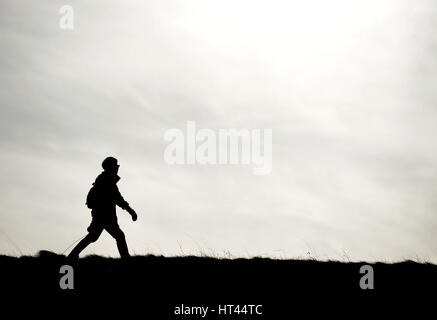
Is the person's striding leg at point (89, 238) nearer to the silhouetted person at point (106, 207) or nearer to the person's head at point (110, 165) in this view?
the silhouetted person at point (106, 207)

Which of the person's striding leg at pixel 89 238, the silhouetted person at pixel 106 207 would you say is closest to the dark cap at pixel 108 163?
the silhouetted person at pixel 106 207

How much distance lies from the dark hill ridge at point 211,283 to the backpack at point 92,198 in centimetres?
134

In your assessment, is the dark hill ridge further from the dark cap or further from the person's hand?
the dark cap

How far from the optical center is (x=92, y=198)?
36.7 ft

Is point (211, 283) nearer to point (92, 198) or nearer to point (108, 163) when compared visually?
point (92, 198)

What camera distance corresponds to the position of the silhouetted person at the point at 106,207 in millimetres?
11041

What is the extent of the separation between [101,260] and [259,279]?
4346 millimetres

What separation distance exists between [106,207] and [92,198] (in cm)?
39

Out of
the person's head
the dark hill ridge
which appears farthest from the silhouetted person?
the dark hill ridge

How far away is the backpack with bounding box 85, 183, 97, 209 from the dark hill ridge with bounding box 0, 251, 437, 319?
4.40 ft
